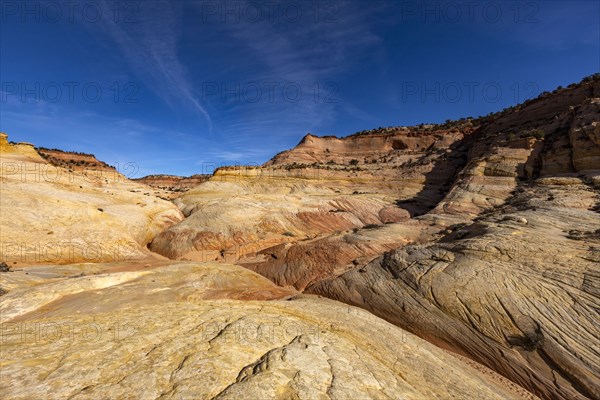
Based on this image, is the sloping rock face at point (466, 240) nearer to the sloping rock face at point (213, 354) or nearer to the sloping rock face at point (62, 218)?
the sloping rock face at point (213, 354)

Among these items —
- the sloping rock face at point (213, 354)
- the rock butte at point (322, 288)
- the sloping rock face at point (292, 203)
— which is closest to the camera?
the sloping rock face at point (213, 354)

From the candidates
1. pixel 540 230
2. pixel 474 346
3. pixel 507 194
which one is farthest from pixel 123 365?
pixel 507 194

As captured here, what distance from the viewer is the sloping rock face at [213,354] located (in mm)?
4484

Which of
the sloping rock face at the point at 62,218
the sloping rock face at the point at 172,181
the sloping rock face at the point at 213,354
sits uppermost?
the sloping rock face at the point at 172,181

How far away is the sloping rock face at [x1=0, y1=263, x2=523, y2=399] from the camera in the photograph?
4.48 meters

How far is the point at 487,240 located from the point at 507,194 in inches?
575

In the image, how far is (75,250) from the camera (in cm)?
1914

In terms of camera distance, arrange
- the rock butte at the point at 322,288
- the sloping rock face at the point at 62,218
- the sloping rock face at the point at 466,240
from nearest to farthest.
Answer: the rock butte at the point at 322,288
the sloping rock face at the point at 466,240
the sloping rock face at the point at 62,218

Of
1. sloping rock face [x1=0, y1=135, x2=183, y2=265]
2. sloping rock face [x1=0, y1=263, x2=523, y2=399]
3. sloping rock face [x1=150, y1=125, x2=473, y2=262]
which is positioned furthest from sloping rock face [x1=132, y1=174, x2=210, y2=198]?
sloping rock face [x1=0, y1=263, x2=523, y2=399]

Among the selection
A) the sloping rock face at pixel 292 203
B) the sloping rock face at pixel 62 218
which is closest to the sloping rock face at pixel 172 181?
the sloping rock face at pixel 292 203

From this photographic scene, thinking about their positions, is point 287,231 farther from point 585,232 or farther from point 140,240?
point 585,232

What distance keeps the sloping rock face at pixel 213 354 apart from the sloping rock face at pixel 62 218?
405 inches

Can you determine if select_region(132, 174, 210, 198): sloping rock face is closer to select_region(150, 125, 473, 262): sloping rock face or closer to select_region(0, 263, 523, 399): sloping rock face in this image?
select_region(150, 125, 473, 262): sloping rock face

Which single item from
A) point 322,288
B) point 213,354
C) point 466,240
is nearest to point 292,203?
point 322,288
